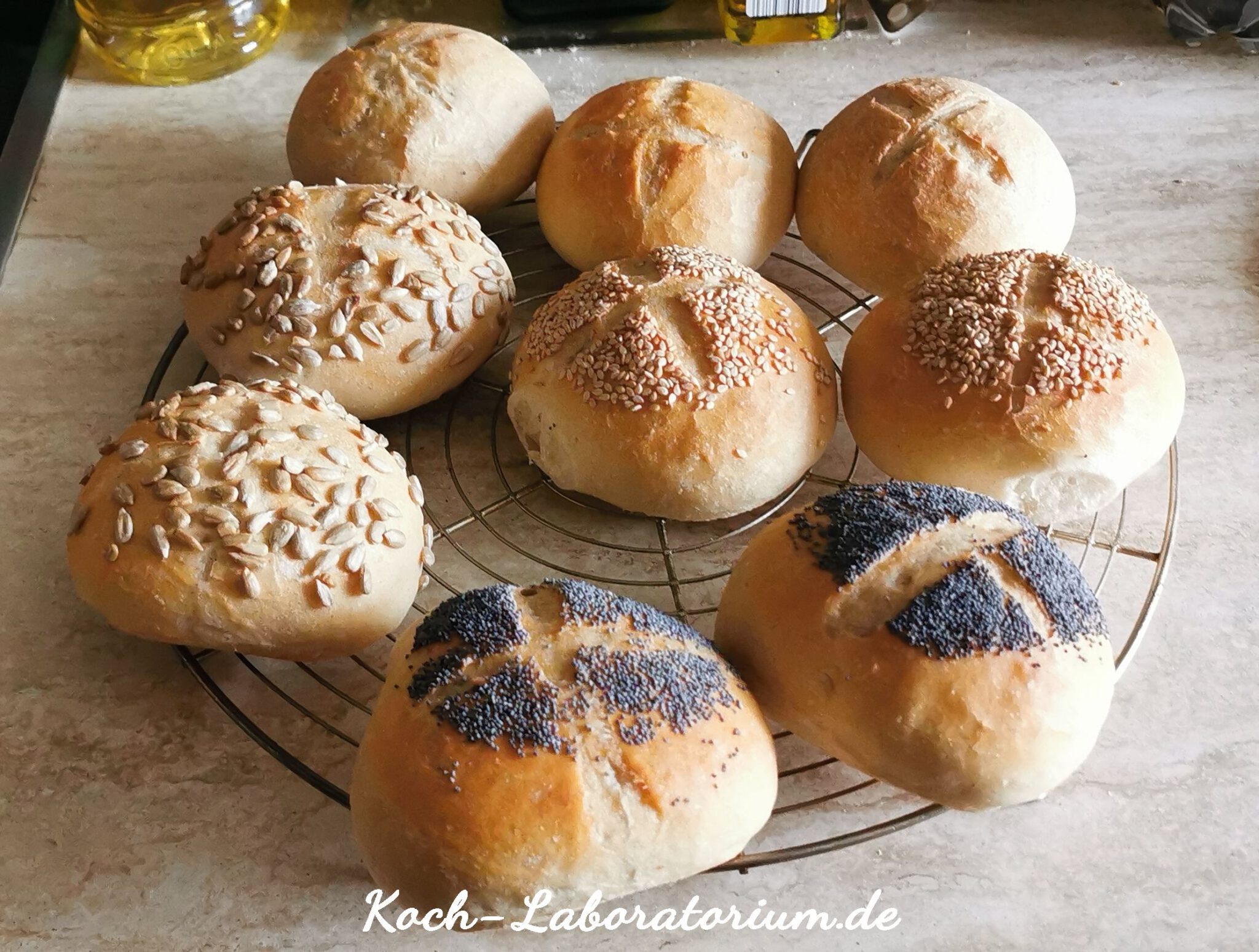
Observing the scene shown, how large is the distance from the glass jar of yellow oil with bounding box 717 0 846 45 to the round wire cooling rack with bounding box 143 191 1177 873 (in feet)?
2.78

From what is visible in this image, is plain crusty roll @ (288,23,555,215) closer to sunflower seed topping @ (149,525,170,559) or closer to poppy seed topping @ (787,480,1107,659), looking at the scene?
sunflower seed topping @ (149,525,170,559)

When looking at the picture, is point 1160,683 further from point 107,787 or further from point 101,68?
point 101,68

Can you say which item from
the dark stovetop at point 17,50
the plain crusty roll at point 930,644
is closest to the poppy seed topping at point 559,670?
the plain crusty roll at point 930,644

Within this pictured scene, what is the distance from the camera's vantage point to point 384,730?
3.93 feet

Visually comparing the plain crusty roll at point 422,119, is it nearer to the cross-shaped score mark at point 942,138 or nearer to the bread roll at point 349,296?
the bread roll at point 349,296

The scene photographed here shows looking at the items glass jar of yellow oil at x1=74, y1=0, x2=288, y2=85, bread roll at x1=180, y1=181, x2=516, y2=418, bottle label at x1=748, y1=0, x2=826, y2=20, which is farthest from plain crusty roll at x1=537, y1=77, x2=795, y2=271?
glass jar of yellow oil at x1=74, y1=0, x2=288, y2=85

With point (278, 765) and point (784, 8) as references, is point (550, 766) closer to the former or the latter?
point (278, 765)

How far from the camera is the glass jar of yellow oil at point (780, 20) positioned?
2.51m

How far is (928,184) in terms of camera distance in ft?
5.74

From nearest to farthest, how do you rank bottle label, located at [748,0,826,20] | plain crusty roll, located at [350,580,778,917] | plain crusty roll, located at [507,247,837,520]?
plain crusty roll, located at [350,580,778,917]
plain crusty roll, located at [507,247,837,520]
bottle label, located at [748,0,826,20]

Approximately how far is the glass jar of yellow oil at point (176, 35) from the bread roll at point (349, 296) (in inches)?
37.5

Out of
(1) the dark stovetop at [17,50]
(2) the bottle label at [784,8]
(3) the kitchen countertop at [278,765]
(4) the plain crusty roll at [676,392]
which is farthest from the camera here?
(2) the bottle label at [784,8]

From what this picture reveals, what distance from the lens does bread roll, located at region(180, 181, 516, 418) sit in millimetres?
1636

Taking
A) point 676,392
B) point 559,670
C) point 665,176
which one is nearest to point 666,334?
point 676,392
